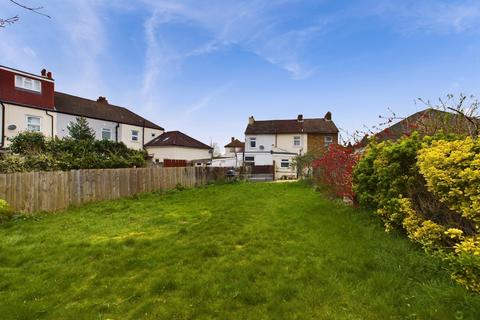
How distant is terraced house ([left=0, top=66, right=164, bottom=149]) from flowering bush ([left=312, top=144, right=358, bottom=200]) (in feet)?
67.3

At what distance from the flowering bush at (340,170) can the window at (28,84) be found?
21.4m

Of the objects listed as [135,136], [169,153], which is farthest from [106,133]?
[169,153]

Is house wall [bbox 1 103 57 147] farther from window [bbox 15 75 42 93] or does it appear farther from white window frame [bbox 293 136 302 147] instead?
white window frame [bbox 293 136 302 147]

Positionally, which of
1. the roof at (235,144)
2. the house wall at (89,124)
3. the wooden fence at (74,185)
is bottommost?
the wooden fence at (74,185)

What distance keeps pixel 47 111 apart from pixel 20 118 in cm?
207

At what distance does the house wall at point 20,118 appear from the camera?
19562mm

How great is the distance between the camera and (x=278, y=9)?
1097 cm

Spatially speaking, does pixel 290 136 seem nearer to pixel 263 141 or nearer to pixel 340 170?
pixel 263 141

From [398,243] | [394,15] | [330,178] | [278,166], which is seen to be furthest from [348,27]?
[278,166]

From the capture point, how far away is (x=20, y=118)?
20188 millimetres

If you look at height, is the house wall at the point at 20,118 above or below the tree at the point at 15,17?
above

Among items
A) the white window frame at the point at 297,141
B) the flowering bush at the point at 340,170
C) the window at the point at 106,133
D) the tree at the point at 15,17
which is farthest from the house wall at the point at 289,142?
the tree at the point at 15,17

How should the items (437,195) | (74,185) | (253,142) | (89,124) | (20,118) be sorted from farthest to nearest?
1. (253,142)
2. (89,124)
3. (20,118)
4. (74,185)
5. (437,195)

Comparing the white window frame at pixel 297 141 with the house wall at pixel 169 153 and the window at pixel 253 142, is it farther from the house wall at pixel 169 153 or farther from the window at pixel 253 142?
the house wall at pixel 169 153
